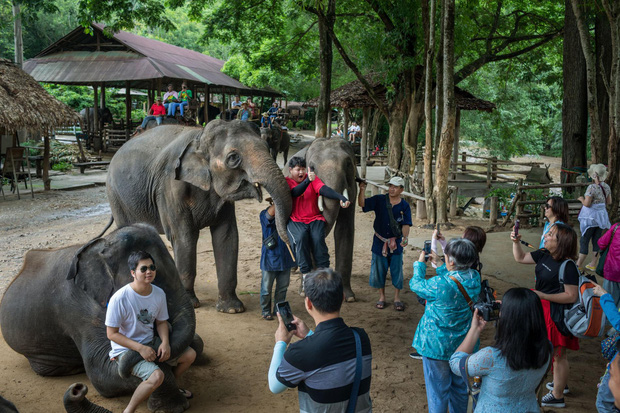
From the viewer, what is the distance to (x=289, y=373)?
102 inches

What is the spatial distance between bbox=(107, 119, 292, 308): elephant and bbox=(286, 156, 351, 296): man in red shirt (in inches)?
6.0

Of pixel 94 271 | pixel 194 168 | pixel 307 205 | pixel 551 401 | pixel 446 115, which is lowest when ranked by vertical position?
pixel 551 401

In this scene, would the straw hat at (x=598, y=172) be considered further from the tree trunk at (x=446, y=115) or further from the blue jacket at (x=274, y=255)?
the blue jacket at (x=274, y=255)

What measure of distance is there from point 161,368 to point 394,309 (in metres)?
3.37

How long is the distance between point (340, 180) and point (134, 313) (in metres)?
3.35

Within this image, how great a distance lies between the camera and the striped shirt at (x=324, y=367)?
2.58 meters

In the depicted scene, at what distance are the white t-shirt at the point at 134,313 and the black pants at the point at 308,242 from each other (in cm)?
222

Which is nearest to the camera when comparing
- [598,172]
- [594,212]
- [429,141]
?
[594,212]

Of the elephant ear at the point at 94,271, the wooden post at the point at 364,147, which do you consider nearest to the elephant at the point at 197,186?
the elephant ear at the point at 94,271

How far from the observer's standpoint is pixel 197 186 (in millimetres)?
6094

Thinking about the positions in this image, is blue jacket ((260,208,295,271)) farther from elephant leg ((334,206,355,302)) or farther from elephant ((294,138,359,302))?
elephant leg ((334,206,355,302))

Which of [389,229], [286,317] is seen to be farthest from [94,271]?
[389,229]

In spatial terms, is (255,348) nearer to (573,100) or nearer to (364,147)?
(573,100)

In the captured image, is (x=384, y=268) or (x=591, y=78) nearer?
(x=384, y=268)
